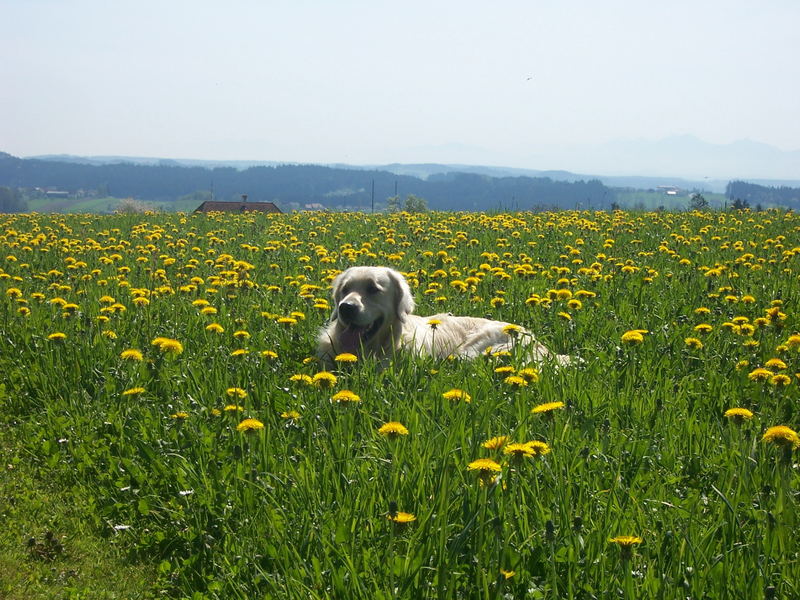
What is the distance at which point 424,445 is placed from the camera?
3133 mm

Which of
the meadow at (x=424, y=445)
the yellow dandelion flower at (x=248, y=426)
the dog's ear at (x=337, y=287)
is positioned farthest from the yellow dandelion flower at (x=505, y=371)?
the dog's ear at (x=337, y=287)

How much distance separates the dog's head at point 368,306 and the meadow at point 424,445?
0.34 meters

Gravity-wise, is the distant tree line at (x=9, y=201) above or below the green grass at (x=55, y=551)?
below

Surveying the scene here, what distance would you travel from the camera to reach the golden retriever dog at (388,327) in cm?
551

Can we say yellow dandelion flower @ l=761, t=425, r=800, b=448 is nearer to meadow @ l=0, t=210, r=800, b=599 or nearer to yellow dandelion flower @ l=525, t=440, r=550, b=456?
meadow @ l=0, t=210, r=800, b=599

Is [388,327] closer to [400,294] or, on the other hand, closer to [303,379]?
[400,294]

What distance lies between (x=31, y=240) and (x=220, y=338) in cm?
736

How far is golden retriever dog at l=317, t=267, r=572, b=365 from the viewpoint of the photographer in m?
5.51

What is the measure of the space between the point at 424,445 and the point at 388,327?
283 cm

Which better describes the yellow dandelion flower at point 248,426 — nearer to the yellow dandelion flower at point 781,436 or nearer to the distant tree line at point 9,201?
the yellow dandelion flower at point 781,436

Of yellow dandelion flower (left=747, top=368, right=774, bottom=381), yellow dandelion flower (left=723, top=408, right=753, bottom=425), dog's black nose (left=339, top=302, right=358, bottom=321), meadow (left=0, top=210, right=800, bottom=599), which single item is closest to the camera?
meadow (left=0, top=210, right=800, bottom=599)

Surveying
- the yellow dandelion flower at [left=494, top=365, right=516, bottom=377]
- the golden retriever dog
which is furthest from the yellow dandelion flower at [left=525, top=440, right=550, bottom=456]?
the golden retriever dog

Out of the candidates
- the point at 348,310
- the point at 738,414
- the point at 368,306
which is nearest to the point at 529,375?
the point at 738,414

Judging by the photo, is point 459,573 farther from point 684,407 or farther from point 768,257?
point 768,257
